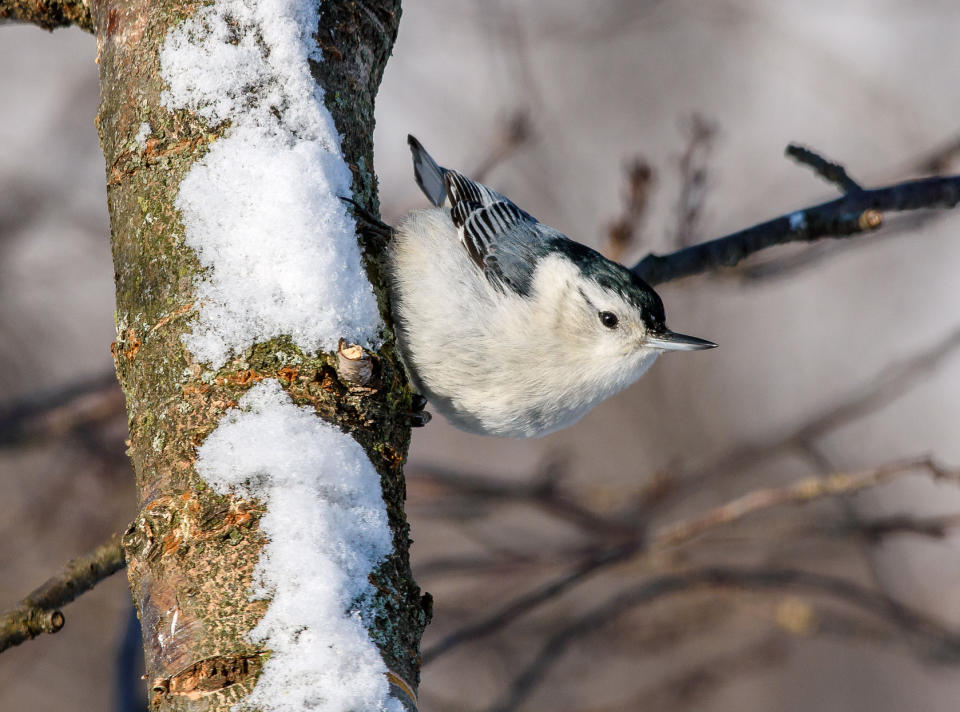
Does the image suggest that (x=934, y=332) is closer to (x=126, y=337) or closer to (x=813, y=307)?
(x=813, y=307)

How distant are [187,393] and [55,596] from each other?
2.15ft

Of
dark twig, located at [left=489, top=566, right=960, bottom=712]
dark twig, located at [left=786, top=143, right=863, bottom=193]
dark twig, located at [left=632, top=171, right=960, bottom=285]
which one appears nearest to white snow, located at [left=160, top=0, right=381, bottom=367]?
dark twig, located at [left=632, top=171, right=960, bottom=285]

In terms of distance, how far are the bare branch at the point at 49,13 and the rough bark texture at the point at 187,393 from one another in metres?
0.44

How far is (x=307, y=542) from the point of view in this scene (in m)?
1.24

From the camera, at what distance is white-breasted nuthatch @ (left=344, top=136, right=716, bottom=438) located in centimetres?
213

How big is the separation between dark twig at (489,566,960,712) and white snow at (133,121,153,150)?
6.45ft

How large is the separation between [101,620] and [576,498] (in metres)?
3.04

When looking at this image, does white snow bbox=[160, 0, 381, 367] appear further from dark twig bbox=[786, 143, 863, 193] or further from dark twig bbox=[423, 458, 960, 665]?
dark twig bbox=[786, 143, 863, 193]

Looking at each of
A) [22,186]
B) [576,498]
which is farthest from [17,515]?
[576,498]

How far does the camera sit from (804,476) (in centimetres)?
588

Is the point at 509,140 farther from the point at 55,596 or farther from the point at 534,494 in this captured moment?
the point at 55,596

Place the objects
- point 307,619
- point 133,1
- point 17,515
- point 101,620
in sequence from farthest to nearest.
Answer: point 101,620, point 17,515, point 133,1, point 307,619

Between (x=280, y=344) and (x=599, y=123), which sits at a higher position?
(x=599, y=123)

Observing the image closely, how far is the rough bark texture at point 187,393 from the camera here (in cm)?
120
